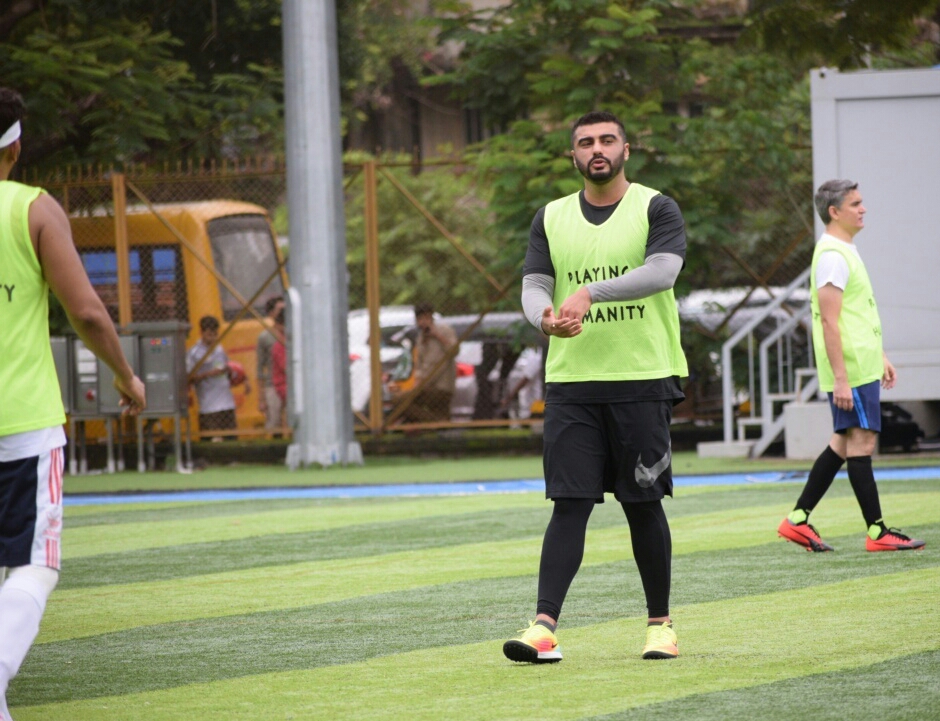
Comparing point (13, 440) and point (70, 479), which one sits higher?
point (13, 440)

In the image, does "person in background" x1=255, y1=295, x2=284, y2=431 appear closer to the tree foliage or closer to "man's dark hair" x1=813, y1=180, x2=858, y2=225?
the tree foliage

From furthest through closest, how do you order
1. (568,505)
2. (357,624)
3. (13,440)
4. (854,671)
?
(357,624)
(568,505)
(854,671)
(13,440)

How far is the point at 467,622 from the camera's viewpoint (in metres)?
6.93

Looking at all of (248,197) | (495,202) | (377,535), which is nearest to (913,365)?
(495,202)

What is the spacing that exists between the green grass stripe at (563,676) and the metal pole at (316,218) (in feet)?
36.4

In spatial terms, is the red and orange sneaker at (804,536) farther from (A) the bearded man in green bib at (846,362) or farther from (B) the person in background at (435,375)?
(B) the person in background at (435,375)

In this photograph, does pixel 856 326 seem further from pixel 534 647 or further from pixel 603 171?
pixel 534 647

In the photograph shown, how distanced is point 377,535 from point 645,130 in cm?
834

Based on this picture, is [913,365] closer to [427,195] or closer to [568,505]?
[568,505]

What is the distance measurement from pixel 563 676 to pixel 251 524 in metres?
6.84

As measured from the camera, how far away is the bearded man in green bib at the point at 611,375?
5836 millimetres

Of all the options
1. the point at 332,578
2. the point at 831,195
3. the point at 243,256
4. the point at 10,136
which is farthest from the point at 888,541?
the point at 243,256

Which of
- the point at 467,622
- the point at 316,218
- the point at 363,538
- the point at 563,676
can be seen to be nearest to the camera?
the point at 563,676

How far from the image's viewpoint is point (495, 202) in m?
18.2
